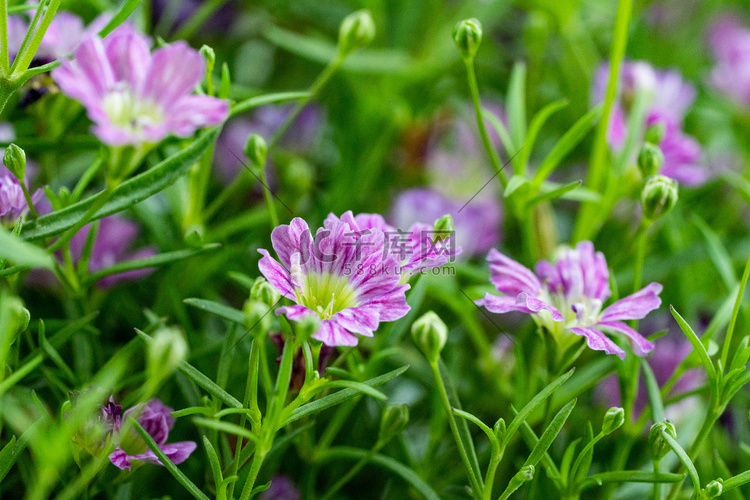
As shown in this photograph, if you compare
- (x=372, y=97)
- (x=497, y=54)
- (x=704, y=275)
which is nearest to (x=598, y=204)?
(x=704, y=275)

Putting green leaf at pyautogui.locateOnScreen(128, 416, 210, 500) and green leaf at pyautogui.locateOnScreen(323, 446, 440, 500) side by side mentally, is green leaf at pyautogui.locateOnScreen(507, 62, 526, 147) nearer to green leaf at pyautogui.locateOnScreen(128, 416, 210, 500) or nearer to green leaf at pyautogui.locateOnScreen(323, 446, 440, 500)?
green leaf at pyautogui.locateOnScreen(323, 446, 440, 500)

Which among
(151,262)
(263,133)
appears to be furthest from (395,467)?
(263,133)

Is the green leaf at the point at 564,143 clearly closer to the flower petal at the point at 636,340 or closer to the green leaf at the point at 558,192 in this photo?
the green leaf at the point at 558,192

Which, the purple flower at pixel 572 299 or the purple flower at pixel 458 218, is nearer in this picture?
the purple flower at pixel 572 299

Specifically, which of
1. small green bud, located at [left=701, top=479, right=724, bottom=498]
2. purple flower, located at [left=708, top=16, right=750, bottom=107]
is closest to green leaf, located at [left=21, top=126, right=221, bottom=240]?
small green bud, located at [left=701, top=479, right=724, bottom=498]

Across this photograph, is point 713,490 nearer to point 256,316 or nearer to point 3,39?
point 256,316

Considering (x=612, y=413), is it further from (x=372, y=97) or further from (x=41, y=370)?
(x=372, y=97)

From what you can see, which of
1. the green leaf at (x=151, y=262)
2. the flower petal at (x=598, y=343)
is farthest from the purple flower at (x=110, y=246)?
the flower petal at (x=598, y=343)
